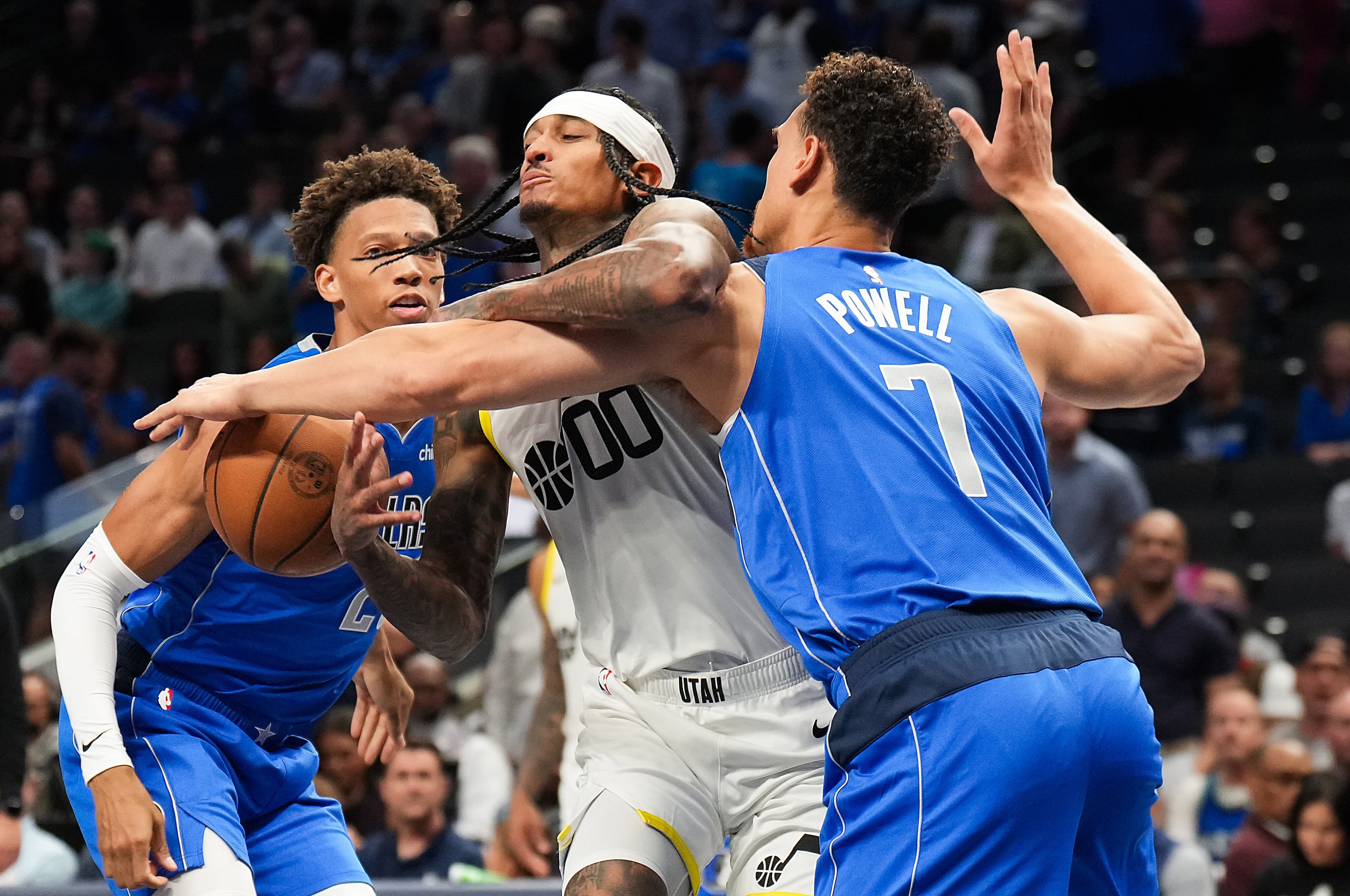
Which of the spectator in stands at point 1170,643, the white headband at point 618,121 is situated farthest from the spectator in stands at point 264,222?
the white headband at point 618,121

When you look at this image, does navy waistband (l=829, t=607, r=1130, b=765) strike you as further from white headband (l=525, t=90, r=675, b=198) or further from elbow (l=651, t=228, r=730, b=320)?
white headband (l=525, t=90, r=675, b=198)

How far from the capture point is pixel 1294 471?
29.6 feet

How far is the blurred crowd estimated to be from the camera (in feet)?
21.9

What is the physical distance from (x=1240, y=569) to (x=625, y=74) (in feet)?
17.1

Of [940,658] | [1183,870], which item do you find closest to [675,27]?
[1183,870]

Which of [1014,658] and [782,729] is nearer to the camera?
[1014,658]

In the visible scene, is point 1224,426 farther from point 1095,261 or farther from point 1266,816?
point 1095,261

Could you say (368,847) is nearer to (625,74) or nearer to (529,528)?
(529,528)

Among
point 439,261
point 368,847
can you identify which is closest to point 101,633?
point 439,261

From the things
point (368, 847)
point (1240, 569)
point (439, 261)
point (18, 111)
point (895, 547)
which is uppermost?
point (18, 111)

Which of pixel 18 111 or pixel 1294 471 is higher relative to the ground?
pixel 18 111

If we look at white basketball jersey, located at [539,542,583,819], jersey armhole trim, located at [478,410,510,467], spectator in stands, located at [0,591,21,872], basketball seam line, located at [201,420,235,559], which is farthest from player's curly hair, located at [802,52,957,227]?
spectator in stands, located at [0,591,21,872]

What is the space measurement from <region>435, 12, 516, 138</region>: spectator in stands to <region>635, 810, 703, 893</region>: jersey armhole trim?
30.2 ft

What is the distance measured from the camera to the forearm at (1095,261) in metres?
3.51
